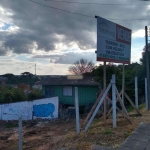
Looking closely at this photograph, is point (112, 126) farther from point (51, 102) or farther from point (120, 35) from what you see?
point (51, 102)

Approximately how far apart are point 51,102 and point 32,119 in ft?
6.03

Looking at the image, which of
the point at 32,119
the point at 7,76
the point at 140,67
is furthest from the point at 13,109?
the point at 7,76

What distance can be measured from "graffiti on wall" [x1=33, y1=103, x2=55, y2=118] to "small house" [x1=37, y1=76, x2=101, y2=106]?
22.3 feet

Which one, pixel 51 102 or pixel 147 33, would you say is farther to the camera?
pixel 51 102

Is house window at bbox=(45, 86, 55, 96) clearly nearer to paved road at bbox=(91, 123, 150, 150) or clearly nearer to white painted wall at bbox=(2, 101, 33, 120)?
white painted wall at bbox=(2, 101, 33, 120)

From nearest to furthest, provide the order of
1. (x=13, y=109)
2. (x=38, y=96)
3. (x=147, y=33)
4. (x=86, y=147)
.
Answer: (x=86, y=147) → (x=147, y=33) → (x=13, y=109) → (x=38, y=96)

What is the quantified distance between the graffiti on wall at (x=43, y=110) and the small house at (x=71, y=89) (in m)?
6.79

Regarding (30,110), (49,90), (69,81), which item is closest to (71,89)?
(69,81)

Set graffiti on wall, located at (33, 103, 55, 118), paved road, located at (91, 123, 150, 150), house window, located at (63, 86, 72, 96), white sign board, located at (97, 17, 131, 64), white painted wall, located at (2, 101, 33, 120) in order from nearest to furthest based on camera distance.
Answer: paved road, located at (91, 123, 150, 150) < white sign board, located at (97, 17, 131, 64) < white painted wall, located at (2, 101, 33, 120) < graffiti on wall, located at (33, 103, 55, 118) < house window, located at (63, 86, 72, 96)

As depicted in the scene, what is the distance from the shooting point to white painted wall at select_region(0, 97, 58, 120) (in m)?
15.5

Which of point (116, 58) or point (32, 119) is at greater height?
point (116, 58)

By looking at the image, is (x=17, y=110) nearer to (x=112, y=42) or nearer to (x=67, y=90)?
(x=67, y=90)

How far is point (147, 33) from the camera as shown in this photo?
13.9 m

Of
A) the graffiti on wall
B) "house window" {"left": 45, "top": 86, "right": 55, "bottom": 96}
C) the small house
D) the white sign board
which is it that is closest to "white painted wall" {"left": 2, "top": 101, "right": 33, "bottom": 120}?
the graffiti on wall
